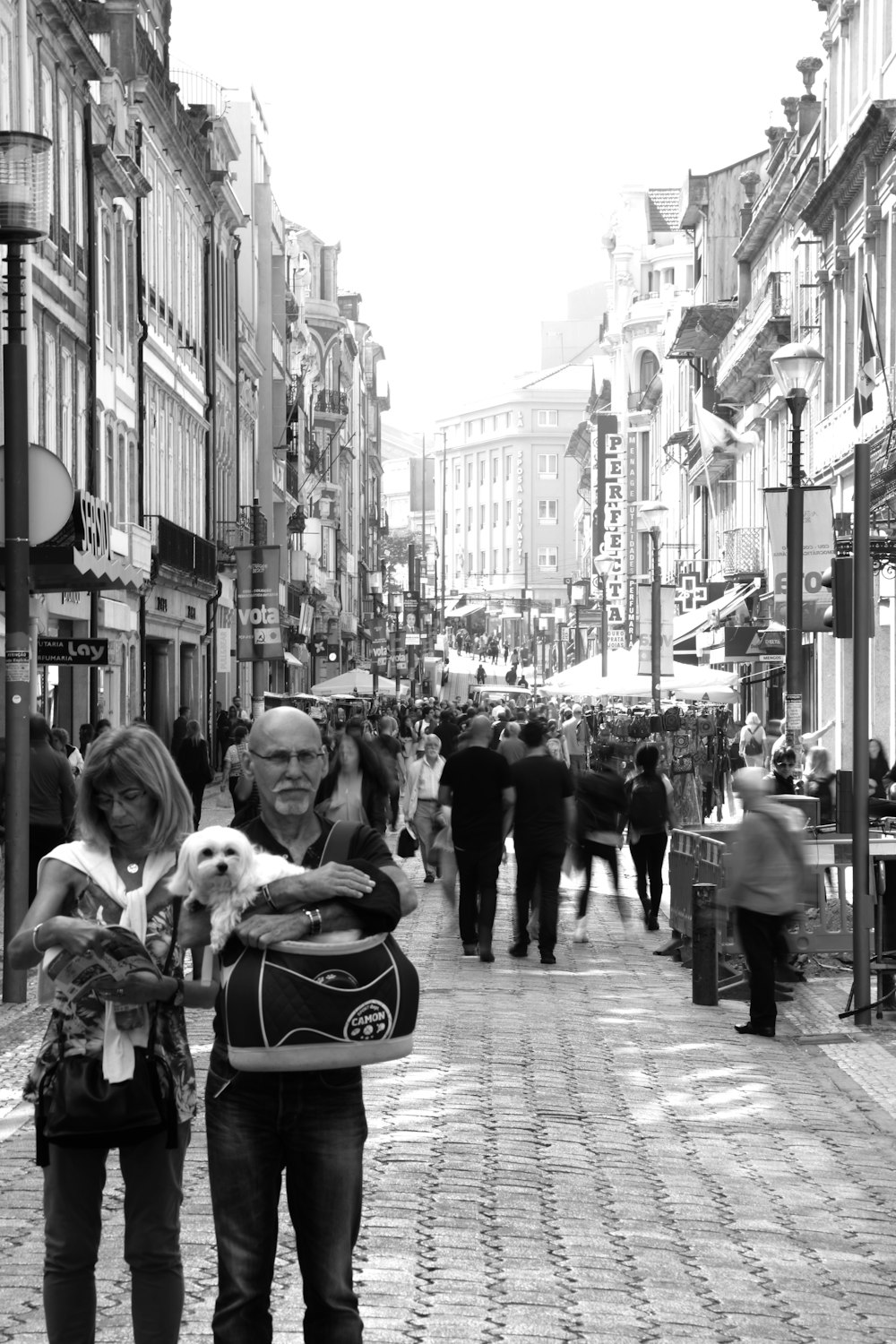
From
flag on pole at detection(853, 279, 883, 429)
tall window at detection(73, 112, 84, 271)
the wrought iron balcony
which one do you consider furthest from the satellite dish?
the wrought iron balcony

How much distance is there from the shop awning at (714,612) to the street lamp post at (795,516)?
24483 mm

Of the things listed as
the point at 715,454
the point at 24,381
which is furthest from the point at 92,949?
the point at 715,454

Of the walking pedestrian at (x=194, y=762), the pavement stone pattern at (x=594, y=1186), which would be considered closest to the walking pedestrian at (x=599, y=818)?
the pavement stone pattern at (x=594, y=1186)

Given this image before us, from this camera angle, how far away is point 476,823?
54.4ft

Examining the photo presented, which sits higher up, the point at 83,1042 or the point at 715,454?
the point at 715,454

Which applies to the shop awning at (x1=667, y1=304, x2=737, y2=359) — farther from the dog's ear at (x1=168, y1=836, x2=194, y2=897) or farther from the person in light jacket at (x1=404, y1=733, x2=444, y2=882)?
the dog's ear at (x1=168, y1=836, x2=194, y2=897)

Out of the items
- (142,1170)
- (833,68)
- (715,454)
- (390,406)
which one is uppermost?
(390,406)

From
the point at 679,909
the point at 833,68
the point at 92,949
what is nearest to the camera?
the point at 92,949

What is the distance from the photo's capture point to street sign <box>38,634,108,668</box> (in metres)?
21.0

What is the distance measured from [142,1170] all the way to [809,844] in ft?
32.2

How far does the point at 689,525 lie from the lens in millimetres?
72938

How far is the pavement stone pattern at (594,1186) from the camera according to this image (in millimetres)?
6480

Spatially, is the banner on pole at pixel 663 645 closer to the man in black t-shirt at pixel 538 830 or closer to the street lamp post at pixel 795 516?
the street lamp post at pixel 795 516

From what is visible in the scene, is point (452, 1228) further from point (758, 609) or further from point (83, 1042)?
point (758, 609)
